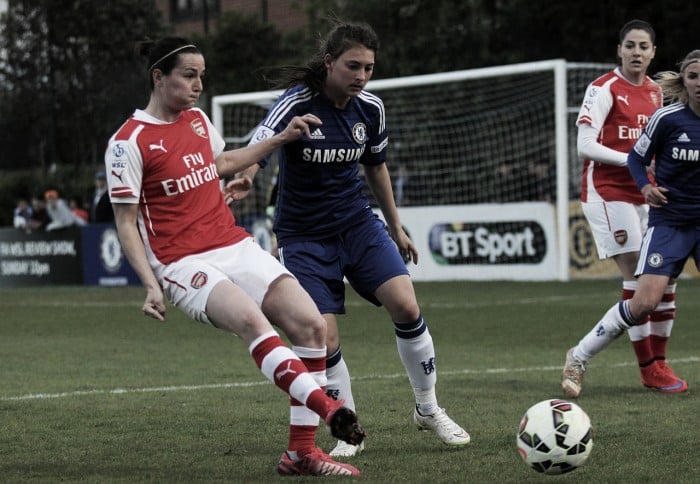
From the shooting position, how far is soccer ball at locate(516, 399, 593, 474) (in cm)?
552

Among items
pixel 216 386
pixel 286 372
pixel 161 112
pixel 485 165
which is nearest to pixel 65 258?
pixel 485 165

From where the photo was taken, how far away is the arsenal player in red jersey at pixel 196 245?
5.71 meters

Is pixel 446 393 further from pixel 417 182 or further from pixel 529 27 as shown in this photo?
pixel 529 27

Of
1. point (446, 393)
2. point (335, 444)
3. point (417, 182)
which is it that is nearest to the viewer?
point (335, 444)

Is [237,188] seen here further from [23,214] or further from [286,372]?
[23,214]

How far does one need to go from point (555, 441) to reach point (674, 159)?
3.18 metres

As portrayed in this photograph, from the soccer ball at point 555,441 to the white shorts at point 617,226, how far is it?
3.37 meters

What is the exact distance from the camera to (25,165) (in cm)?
3588

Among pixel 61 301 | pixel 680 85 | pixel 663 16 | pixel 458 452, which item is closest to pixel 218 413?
pixel 458 452

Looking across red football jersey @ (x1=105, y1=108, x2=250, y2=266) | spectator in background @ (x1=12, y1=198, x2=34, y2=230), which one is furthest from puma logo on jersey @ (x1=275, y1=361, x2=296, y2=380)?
spectator in background @ (x1=12, y1=198, x2=34, y2=230)

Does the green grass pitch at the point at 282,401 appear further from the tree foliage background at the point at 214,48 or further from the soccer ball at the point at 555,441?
the tree foliage background at the point at 214,48

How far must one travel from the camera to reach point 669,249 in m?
8.22

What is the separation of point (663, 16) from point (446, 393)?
55.5 ft

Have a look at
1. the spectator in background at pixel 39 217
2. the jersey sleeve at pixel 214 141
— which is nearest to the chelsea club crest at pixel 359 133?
the jersey sleeve at pixel 214 141
